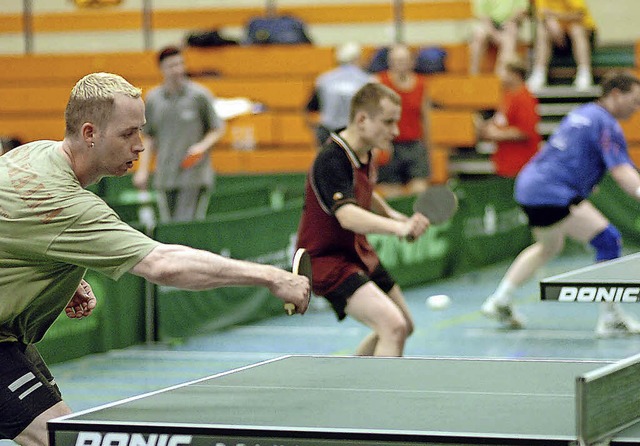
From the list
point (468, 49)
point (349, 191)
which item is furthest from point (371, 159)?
point (468, 49)

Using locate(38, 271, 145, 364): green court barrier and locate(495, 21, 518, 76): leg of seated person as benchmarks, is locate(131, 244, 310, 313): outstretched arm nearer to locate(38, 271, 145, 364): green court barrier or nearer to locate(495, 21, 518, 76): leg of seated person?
locate(38, 271, 145, 364): green court barrier

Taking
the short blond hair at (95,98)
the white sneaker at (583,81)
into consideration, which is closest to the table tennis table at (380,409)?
the short blond hair at (95,98)

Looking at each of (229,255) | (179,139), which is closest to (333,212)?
(229,255)

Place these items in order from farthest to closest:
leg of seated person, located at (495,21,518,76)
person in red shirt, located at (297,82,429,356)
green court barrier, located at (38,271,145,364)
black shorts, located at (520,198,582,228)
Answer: leg of seated person, located at (495,21,518,76) → black shorts, located at (520,198,582,228) → green court barrier, located at (38,271,145,364) → person in red shirt, located at (297,82,429,356)

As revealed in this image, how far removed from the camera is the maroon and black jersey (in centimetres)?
626

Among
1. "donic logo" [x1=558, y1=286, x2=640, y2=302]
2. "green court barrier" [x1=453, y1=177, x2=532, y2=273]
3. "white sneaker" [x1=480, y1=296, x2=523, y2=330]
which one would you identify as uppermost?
"donic logo" [x1=558, y1=286, x2=640, y2=302]

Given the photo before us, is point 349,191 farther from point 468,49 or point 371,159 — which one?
point 468,49

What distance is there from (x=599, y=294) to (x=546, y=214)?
4.09 m

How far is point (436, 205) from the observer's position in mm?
6746

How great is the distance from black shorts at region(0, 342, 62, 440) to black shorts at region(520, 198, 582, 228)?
5828 mm

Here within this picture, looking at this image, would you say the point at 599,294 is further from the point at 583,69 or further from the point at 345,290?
the point at 583,69

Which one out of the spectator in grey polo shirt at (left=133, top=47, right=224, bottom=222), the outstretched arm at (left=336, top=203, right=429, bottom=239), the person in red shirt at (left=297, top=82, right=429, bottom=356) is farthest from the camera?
the spectator in grey polo shirt at (left=133, top=47, right=224, bottom=222)

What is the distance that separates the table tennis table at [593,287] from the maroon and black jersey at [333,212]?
4.00ft

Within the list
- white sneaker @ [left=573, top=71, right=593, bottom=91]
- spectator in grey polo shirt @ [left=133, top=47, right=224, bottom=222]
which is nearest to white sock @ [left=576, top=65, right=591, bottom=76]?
white sneaker @ [left=573, top=71, right=593, bottom=91]
